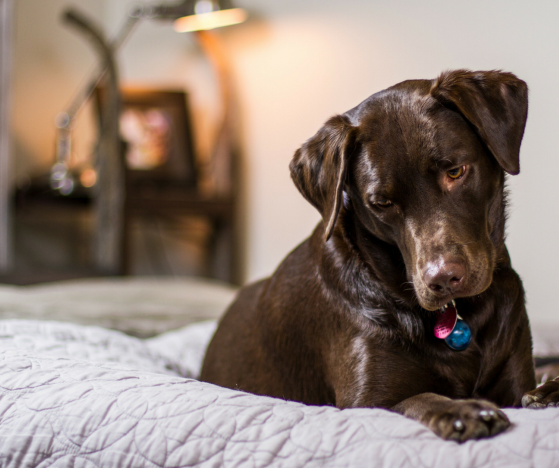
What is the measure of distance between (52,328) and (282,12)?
8.85 ft

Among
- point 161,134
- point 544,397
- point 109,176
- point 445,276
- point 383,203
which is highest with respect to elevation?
point 161,134

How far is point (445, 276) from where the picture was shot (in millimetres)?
942

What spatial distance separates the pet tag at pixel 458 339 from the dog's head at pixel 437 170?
0.11 meters

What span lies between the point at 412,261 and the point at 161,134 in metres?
3.47

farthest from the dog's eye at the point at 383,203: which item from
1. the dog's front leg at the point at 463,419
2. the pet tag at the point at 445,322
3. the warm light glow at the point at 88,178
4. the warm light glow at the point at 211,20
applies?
the warm light glow at the point at 88,178

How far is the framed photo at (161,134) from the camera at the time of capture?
421 centimetres

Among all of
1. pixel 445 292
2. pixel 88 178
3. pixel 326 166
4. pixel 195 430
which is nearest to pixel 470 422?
pixel 445 292

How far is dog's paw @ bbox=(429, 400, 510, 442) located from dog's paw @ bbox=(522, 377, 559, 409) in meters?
0.22

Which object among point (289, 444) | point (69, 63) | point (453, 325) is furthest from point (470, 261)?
point (69, 63)

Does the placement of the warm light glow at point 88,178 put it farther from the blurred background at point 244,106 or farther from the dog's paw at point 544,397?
the dog's paw at point 544,397

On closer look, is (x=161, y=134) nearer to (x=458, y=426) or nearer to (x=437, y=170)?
(x=437, y=170)

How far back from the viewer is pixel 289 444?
778 millimetres

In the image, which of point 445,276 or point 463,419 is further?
point 445,276

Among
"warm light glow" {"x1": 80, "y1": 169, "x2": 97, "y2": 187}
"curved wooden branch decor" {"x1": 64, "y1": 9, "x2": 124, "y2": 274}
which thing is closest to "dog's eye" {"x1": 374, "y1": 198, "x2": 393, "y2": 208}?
"curved wooden branch decor" {"x1": 64, "y1": 9, "x2": 124, "y2": 274}
